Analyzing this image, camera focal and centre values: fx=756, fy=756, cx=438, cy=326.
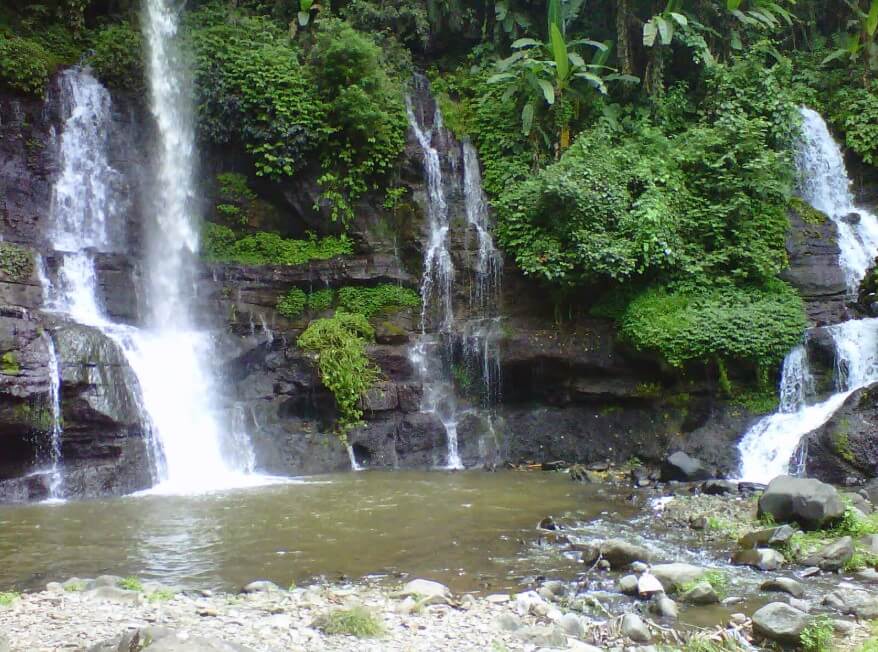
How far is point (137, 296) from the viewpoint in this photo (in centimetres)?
1548

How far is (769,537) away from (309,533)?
506 cm

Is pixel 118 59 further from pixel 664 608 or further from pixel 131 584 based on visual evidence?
pixel 664 608

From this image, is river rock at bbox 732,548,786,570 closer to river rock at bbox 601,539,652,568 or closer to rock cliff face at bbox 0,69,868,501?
river rock at bbox 601,539,652,568

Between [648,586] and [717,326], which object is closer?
[648,586]

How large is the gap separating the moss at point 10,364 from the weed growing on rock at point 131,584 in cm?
595

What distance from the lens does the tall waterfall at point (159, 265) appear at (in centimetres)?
1306

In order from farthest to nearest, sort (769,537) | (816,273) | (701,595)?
(816,273) < (769,537) < (701,595)

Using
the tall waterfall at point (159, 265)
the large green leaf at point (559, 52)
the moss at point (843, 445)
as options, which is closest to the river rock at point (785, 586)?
the moss at point (843, 445)

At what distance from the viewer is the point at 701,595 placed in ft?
20.7

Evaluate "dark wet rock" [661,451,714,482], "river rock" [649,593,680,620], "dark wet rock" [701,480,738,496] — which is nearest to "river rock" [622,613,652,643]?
"river rock" [649,593,680,620]

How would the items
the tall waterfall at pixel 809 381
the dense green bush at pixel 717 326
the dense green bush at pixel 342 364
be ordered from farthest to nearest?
the dense green bush at pixel 342 364 → the dense green bush at pixel 717 326 → the tall waterfall at pixel 809 381

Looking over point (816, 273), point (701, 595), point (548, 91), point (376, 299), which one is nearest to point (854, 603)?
point (701, 595)

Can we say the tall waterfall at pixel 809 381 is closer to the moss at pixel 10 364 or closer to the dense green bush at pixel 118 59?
the moss at pixel 10 364

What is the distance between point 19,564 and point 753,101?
55.1ft
